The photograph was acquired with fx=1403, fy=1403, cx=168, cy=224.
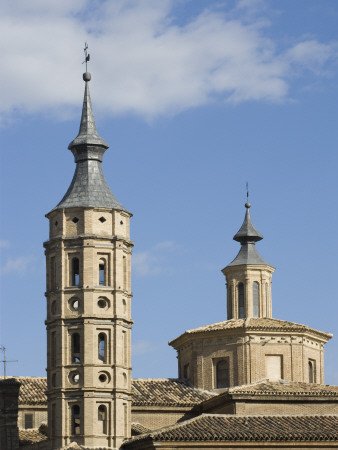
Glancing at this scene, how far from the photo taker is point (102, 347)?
59531mm

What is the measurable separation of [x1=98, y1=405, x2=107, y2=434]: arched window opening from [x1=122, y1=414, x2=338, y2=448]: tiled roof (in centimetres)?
113

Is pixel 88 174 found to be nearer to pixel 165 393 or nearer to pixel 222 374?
pixel 165 393

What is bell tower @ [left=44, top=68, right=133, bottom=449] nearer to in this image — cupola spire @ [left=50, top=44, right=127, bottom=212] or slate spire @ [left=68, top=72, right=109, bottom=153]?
cupola spire @ [left=50, top=44, right=127, bottom=212]

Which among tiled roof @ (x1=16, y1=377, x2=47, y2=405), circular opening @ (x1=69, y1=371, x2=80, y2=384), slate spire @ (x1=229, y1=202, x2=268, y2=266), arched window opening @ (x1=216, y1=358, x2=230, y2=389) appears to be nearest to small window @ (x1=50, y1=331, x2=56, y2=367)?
circular opening @ (x1=69, y1=371, x2=80, y2=384)

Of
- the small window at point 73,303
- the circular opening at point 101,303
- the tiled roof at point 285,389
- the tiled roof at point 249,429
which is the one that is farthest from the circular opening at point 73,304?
the tiled roof at point 285,389

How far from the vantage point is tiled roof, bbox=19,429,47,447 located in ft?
208

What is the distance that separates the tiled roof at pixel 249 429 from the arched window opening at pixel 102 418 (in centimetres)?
113

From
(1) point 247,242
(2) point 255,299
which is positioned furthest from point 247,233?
(2) point 255,299

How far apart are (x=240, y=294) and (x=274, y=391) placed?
931cm

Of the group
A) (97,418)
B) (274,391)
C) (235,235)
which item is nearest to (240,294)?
(235,235)

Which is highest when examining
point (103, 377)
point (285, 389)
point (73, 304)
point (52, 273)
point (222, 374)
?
point (52, 273)

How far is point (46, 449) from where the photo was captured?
5962cm

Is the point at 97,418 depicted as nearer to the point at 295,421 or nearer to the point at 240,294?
the point at 295,421

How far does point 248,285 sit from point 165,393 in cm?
770
